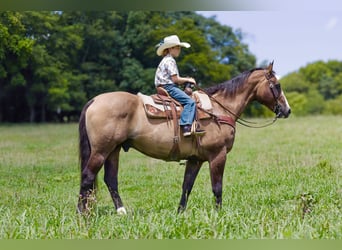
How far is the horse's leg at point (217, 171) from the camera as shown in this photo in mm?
4445

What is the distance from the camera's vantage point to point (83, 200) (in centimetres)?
425

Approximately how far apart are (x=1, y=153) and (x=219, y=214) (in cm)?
551

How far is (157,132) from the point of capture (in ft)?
14.2

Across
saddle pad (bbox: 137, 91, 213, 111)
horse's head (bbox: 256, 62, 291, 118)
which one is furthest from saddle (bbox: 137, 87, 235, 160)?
horse's head (bbox: 256, 62, 291, 118)

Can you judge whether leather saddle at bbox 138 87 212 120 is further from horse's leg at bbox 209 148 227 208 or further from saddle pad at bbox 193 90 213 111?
horse's leg at bbox 209 148 227 208

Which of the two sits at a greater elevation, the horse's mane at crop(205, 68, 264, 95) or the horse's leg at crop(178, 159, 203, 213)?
the horse's mane at crop(205, 68, 264, 95)

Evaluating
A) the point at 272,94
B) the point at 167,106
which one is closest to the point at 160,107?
the point at 167,106

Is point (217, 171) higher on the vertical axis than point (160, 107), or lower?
lower

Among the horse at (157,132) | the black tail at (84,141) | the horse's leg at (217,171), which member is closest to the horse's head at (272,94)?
the horse at (157,132)

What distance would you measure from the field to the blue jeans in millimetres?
961

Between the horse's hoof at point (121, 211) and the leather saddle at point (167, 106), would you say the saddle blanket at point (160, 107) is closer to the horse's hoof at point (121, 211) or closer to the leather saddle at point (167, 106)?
the leather saddle at point (167, 106)

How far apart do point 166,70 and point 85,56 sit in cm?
855

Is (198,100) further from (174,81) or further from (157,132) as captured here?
(157,132)

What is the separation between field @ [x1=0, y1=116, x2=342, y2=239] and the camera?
3.47m
